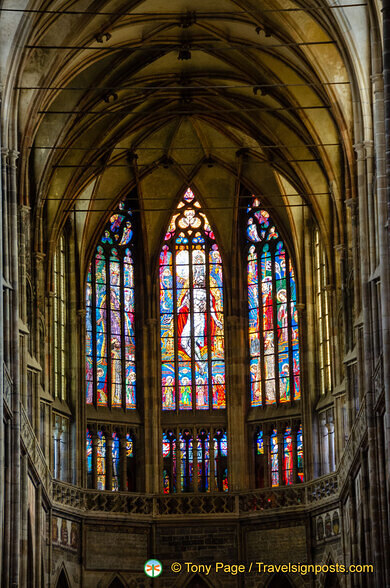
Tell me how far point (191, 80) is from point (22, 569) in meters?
16.2

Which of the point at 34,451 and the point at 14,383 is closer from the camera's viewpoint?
the point at 14,383

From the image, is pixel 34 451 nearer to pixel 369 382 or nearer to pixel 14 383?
pixel 14 383

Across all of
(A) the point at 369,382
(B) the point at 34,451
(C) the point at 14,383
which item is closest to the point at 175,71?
(B) the point at 34,451

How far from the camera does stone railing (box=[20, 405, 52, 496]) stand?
139 feet

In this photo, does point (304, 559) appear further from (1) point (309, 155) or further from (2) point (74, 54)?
(2) point (74, 54)

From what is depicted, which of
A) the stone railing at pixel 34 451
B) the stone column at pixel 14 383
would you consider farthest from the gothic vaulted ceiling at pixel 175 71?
the stone railing at pixel 34 451

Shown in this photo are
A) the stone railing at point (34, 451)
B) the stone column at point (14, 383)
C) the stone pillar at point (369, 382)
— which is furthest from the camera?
the stone railing at point (34, 451)

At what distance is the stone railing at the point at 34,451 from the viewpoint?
42.4 meters

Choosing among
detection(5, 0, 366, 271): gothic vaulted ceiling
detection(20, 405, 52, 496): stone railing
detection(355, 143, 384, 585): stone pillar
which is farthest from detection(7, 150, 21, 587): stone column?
detection(355, 143, 384, 585): stone pillar

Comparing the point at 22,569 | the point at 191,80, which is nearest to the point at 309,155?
the point at 191,80

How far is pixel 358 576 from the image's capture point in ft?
142

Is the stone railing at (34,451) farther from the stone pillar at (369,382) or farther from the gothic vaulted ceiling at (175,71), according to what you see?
the stone pillar at (369,382)

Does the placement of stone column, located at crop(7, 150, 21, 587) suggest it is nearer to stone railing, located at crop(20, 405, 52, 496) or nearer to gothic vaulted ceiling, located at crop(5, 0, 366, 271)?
stone railing, located at crop(20, 405, 52, 496)

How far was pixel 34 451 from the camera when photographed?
4450cm
